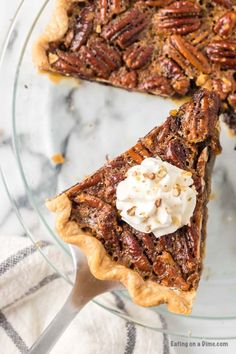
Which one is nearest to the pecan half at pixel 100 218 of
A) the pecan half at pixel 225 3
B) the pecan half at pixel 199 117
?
the pecan half at pixel 199 117

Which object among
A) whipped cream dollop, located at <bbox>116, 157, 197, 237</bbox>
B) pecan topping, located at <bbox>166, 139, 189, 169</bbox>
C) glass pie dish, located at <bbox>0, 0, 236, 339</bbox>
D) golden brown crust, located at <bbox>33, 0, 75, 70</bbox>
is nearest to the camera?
whipped cream dollop, located at <bbox>116, 157, 197, 237</bbox>

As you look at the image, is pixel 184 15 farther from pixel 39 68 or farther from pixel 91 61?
pixel 39 68

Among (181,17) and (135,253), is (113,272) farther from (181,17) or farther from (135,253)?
(181,17)

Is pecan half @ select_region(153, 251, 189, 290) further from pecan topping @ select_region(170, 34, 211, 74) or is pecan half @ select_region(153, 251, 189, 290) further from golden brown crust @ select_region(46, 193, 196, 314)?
pecan topping @ select_region(170, 34, 211, 74)

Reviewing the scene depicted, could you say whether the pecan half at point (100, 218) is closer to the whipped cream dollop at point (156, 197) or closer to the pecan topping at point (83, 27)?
the whipped cream dollop at point (156, 197)

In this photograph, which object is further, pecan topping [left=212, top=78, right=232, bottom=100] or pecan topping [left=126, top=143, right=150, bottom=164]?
pecan topping [left=212, top=78, right=232, bottom=100]

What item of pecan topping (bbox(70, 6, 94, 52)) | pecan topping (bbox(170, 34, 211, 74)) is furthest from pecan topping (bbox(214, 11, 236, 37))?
pecan topping (bbox(70, 6, 94, 52))

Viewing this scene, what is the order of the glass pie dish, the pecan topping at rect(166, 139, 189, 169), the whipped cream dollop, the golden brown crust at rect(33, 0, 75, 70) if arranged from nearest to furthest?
the whipped cream dollop < the pecan topping at rect(166, 139, 189, 169) < the golden brown crust at rect(33, 0, 75, 70) < the glass pie dish

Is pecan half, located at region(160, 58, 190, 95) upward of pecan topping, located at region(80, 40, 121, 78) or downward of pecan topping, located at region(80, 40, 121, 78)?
downward
